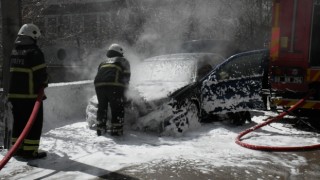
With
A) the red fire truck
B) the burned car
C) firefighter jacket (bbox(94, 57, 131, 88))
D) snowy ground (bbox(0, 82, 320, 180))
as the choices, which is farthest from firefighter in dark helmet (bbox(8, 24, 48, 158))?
the red fire truck

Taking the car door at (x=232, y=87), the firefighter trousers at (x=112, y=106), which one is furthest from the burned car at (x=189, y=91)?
the firefighter trousers at (x=112, y=106)

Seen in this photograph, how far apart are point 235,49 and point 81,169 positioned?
11302 mm

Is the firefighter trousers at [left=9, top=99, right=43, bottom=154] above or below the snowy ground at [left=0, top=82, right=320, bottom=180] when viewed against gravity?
above

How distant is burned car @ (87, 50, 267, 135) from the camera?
672cm

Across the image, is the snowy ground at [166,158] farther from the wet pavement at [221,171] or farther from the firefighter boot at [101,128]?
the firefighter boot at [101,128]

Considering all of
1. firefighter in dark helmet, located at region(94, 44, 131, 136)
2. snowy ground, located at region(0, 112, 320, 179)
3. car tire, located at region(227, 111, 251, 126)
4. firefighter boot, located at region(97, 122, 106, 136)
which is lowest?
snowy ground, located at region(0, 112, 320, 179)

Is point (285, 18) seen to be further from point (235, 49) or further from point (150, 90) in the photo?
point (235, 49)

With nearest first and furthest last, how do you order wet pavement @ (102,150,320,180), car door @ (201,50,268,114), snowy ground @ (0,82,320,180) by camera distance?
wet pavement @ (102,150,320,180)
snowy ground @ (0,82,320,180)
car door @ (201,50,268,114)

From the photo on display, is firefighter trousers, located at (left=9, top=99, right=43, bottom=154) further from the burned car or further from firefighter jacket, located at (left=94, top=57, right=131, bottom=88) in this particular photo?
the burned car

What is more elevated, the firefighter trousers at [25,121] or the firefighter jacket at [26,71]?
the firefighter jacket at [26,71]

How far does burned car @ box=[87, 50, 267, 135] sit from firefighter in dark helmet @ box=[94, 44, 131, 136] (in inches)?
12.5

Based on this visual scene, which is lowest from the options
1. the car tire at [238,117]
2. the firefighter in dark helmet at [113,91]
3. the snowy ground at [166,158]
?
the snowy ground at [166,158]

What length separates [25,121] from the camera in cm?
546

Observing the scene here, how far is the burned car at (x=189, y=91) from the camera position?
265 inches
